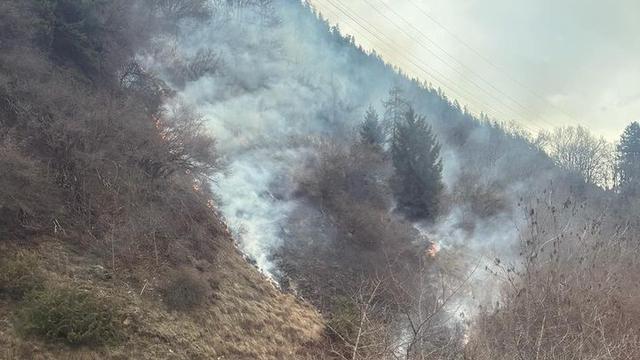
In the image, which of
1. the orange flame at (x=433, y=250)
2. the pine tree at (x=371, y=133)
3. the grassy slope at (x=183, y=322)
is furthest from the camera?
the pine tree at (x=371, y=133)

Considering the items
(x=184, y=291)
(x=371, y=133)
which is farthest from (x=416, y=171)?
(x=184, y=291)

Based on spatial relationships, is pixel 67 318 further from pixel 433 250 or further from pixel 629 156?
pixel 629 156

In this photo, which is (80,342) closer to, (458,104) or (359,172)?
(359,172)

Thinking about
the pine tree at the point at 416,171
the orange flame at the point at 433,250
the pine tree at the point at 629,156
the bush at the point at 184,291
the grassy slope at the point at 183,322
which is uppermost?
the pine tree at the point at 629,156

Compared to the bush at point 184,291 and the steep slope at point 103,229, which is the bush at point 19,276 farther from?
the bush at point 184,291

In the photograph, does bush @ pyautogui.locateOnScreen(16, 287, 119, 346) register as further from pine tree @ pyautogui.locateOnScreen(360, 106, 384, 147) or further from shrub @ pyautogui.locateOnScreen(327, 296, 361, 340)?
pine tree @ pyautogui.locateOnScreen(360, 106, 384, 147)

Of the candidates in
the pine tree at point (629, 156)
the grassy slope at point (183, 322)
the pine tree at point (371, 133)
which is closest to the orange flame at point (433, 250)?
the pine tree at point (371, 133)

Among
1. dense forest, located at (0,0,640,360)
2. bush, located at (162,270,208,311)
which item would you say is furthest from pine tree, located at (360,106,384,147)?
Result: bush, located at (162,270,208,311)
